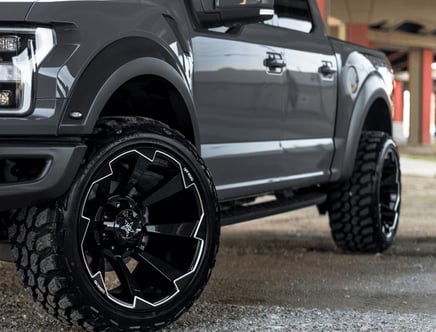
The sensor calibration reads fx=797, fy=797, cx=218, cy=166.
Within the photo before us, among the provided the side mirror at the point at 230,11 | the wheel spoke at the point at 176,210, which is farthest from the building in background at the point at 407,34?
the wheel spoke at the point at 176,210

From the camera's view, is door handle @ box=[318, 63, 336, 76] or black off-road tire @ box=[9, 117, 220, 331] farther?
door handle @ box=[318, 63, 336, 76]

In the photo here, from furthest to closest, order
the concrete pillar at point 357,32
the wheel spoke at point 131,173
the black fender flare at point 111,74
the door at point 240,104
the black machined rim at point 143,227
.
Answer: the concrete pillar at point 357,32
the door at point 240,104
the wheel spoke at point 131,173
the black machined rim at point 143,227
the black fender flare at point 111,74

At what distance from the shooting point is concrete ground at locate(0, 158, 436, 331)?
12.1 feet

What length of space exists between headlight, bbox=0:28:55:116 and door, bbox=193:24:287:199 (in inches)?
40.6

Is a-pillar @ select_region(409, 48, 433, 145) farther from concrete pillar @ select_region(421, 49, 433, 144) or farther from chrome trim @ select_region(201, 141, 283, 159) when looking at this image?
chrome trim @ select_region(201, 141, 283, 159)

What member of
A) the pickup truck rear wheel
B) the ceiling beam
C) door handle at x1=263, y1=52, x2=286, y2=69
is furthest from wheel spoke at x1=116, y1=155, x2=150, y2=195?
the ceiling beam

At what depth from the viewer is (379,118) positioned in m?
6.52

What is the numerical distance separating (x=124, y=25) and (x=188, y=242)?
0.97 m

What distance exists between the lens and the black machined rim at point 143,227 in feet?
10.5

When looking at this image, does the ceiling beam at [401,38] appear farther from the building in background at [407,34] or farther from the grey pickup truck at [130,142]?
the grey pickup truck at [130,142]

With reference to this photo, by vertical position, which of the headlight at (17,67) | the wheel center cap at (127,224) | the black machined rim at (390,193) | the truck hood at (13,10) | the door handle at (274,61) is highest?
the truck hood at (13,10)

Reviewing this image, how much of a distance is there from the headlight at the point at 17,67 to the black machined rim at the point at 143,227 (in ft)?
1.35

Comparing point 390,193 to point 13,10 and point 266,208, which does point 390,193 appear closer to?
point 266,208

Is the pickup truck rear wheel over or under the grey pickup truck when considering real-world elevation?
under
